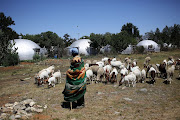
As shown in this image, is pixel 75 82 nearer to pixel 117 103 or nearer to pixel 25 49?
pixel 117 103

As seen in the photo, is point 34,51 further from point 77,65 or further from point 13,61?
point 77,65

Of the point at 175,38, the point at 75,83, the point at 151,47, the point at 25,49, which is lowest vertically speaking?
the point at 75,83

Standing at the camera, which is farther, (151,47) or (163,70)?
(151,47)

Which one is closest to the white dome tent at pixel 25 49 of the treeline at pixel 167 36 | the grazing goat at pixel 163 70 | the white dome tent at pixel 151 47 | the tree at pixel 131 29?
the grazing goat at pixel 163 70

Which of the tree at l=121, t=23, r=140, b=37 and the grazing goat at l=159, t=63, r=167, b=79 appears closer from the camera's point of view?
the grazing goat at l=159, t=63, r=167, b=79

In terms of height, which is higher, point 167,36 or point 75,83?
point 167,36

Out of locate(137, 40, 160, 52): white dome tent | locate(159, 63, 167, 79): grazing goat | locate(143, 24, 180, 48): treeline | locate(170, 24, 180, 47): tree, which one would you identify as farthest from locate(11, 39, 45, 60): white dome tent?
locate(170, 24, 180, 47): tree

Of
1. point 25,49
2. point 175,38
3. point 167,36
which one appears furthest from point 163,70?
point 167,36

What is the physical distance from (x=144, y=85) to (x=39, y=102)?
7.16m

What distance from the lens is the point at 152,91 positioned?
9.47 meters

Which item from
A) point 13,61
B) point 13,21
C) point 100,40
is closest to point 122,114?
point 13,61

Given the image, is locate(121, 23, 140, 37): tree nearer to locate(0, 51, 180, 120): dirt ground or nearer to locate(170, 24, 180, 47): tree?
locate(170, 24, 180, 47): tree

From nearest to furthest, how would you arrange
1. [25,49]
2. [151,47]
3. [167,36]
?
Answer: [25,49], [151,47], [167,36]

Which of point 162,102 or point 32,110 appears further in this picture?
point 162,102
